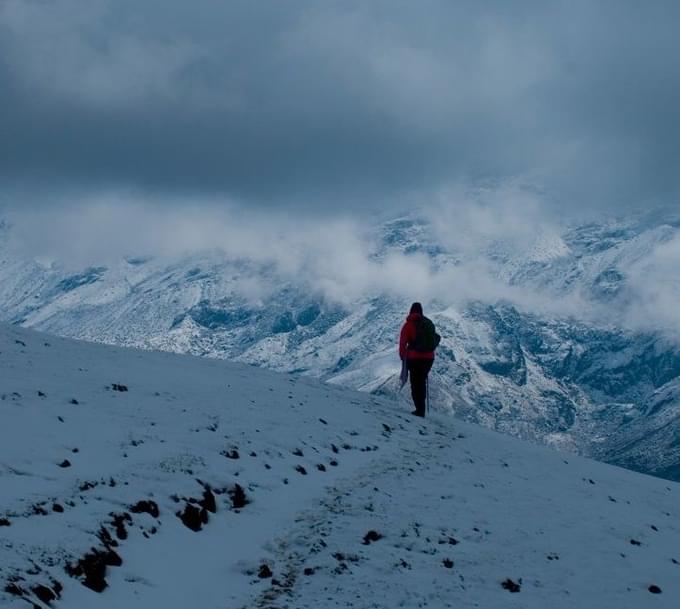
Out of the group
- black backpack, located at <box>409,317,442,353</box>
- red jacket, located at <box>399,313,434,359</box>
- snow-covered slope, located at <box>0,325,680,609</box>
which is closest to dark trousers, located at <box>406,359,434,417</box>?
red jacket, located at <box>399,313,434,359</box>

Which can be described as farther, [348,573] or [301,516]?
[301,516]

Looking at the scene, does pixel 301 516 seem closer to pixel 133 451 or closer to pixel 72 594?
pixel 133 451

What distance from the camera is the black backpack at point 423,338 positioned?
36156mm

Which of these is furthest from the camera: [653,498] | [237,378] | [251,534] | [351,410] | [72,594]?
[237,378]

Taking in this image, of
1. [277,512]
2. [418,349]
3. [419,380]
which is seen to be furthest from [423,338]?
[277,512]

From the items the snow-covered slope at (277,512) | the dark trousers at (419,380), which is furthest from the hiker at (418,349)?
the snow-covered slope at (277,512)

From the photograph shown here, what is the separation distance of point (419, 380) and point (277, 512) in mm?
17748

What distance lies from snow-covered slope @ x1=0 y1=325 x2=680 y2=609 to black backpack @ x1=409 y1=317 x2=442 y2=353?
5.61m

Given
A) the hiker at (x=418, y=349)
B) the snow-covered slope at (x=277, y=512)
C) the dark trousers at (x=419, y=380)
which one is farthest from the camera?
the hiker at (x=418, y=349)

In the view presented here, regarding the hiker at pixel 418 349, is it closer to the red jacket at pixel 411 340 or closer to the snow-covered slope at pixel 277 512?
the red jacket at pixel 411 340

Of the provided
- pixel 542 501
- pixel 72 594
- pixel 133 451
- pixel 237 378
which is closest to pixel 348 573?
pixel 72 594

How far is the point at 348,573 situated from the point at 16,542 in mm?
5830

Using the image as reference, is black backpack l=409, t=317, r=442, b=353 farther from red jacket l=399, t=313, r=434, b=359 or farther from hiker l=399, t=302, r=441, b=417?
red jacket l=399, t=313, r=434, b=359

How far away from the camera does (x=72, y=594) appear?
13.8 m
